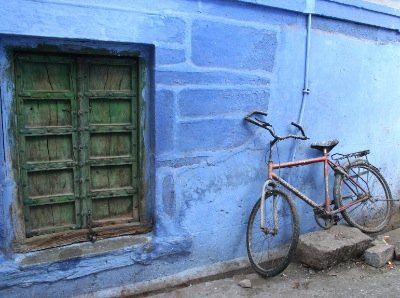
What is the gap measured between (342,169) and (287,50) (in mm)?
1418

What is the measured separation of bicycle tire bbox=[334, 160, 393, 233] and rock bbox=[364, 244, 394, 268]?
34 cm

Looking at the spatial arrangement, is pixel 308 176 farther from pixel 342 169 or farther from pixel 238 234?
pixel 238 234

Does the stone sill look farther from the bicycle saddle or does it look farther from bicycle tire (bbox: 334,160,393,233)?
bicycle tire (bbox: 334,160,393,233)

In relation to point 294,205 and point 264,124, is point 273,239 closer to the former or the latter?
point 294,205

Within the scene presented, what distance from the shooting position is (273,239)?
412 cm

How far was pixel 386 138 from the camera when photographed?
4977 mm

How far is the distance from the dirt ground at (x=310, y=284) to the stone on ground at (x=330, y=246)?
0.11 metres

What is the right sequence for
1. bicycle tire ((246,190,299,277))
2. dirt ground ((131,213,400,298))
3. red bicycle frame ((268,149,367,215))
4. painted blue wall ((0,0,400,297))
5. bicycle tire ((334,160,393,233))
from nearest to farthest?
painted blue wall ((0,0,400,297)), dirt ground ((131,213,400,298)), bicycle tire ((246,190,299,277)), red bicycle frame ((268,149,367,215)), bicycle tire ((334,160,393,233))

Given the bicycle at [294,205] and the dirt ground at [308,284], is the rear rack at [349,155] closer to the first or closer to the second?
the bicycle at [294,205]

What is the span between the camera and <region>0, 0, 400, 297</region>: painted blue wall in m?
2.88

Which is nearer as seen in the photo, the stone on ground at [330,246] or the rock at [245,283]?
the rock at [245,283]

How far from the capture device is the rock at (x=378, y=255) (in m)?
3.97

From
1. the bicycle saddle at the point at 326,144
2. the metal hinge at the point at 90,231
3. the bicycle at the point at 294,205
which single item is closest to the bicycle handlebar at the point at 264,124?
the bicycle at the point at 294,205

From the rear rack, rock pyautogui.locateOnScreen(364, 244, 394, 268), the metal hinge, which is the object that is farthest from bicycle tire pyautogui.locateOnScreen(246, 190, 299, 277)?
the metal hinge
